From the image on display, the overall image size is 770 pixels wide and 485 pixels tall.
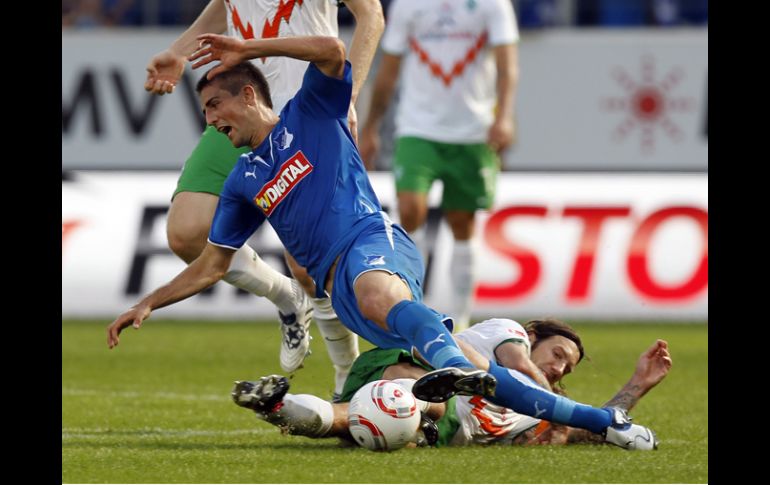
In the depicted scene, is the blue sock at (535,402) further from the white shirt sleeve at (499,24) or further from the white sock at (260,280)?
the white shirt sleeve at (499,24)

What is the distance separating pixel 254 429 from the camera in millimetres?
6996

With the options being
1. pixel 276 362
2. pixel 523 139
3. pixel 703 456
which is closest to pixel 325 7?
pixel 703 456

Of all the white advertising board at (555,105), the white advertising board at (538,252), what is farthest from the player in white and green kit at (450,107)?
the white advertising board at (555,105)

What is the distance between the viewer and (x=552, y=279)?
12.9m

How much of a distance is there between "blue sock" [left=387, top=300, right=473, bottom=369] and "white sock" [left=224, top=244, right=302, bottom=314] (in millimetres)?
1712

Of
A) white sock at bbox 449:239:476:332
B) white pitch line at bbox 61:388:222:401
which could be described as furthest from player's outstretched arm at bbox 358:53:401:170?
white pitch line at bbox 61:388:222:401

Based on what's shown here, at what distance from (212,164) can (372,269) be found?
60.0 inches

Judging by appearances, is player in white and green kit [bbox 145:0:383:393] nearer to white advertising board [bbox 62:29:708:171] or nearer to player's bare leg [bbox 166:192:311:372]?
player's bare leg [bbox 166:192:311:372]

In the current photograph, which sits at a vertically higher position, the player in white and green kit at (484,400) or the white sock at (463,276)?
the player in white and green kit at (484,400)

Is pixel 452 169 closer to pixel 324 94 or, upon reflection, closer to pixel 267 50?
pixel 324 94

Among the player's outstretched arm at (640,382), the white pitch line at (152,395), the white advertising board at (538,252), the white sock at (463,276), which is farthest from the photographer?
the white advertising board at (538,252)

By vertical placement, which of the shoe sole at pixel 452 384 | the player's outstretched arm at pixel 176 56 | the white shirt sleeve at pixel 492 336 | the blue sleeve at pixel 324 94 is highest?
the player's outstretched arm at pixel 176 56

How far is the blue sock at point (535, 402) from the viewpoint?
18.6 ft
